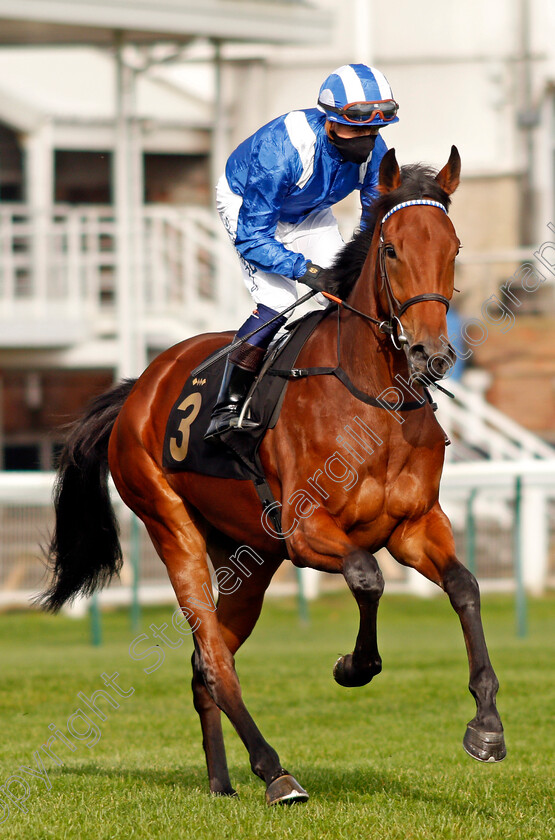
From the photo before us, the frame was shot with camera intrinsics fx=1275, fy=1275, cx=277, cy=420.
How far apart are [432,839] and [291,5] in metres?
10.3

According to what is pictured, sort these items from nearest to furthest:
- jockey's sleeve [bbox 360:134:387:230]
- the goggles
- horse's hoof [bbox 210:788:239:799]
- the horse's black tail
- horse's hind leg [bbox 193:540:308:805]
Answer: the goggles
jockey's sleeve [bbox 360:134:387:230]
horse's hoof [bbox 210:788:239:799]
horse's hind leg [bbox 193:540:308:805]
the horse's black tail

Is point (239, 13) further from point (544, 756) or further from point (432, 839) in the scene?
point (432, 839)

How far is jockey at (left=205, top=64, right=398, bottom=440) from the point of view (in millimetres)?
4355

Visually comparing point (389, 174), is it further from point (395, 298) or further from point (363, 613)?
point (363, 613)

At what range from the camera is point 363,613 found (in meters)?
4.04

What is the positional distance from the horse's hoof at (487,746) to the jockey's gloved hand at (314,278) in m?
1.61

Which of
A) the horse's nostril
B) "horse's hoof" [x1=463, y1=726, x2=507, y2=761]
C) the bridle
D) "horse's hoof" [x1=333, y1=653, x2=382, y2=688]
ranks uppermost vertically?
the bridle

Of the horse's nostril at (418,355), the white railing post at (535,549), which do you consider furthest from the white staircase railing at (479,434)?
the horse's nostril at (418,355)

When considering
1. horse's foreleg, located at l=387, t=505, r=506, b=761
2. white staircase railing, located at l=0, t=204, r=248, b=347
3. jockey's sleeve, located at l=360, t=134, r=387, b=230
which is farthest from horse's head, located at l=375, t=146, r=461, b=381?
white staircase railing, located at l=0, t=204, r=248, b=347

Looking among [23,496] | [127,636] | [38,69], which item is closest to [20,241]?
[38,69]

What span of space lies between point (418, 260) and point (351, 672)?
53.3 inches

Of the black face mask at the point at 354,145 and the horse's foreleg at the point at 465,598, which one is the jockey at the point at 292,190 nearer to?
the black face mask at the point at 354,145

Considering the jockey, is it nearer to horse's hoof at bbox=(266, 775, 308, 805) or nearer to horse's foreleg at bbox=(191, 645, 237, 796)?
horse's foreleg at bbox=(191, 645, 237, 796)

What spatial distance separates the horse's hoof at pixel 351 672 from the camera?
4.16m
